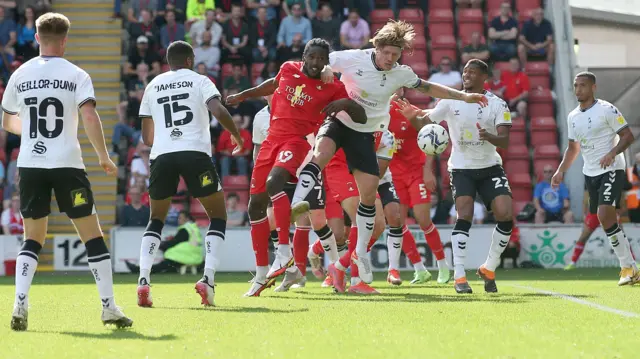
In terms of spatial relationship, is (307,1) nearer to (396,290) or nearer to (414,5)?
(414,5)

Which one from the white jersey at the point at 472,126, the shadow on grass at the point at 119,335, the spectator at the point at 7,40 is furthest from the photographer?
the spectator at the point at 7,40

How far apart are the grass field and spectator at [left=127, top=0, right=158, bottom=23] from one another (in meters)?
12.5

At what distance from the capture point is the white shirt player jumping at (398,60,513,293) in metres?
10.7

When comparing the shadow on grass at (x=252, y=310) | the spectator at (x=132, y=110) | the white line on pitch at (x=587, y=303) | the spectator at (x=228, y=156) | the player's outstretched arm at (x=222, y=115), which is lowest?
the white line on pitch at (x=587, y=303)

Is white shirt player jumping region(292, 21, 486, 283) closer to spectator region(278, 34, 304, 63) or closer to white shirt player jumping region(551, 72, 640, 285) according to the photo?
white shirt player jumping region(551, 72, 640, 285)

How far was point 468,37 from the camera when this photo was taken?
915 inches

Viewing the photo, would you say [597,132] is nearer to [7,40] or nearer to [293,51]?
[293,51]

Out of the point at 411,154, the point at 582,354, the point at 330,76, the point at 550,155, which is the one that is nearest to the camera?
A: the point at 582,354

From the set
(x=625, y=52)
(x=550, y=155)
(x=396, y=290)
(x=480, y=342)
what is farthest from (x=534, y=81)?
(x=480, y=342)

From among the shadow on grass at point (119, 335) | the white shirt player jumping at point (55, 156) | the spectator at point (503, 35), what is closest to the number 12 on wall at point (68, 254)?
the spectator at point (503, 35)

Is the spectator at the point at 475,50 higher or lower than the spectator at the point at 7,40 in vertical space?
lower

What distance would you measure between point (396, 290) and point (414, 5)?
13353mm

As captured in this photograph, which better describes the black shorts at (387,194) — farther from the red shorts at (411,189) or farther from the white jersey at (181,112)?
the white jersey at (181,112)

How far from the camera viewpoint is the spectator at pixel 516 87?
21328 mm
